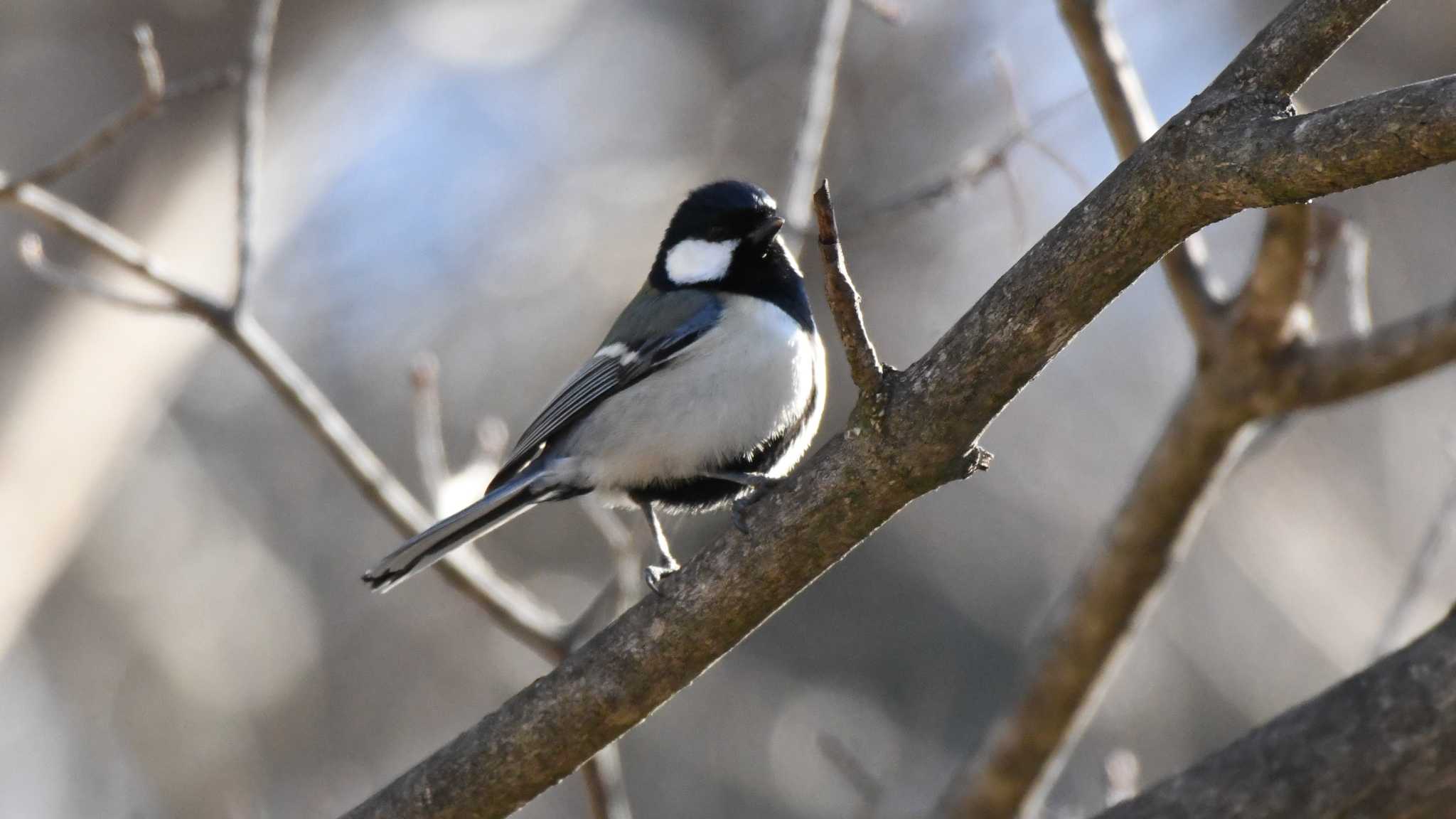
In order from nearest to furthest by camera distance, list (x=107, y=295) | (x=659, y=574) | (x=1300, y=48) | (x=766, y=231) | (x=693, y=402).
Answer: (x=1300, y=48) → (x=659, y=574) → (x=107, y=295) → (x=693, y=402) → (x=766, y=231)

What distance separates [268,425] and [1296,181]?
971cm

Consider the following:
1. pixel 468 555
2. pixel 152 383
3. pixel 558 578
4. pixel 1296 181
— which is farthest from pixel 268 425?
pixel 1296 181

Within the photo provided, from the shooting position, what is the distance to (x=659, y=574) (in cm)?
364

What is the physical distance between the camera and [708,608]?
273cm

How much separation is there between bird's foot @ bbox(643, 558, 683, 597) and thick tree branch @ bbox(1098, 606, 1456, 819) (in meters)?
1.09

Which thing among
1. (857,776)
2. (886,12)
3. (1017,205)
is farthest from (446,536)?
(886,12)

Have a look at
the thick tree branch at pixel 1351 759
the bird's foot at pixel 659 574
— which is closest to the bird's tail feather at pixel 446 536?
the bird's foot at pixel 659 574

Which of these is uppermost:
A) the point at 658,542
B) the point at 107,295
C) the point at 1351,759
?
the point at 107,295

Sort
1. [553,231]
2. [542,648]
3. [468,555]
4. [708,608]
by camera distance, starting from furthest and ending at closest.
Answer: [553,231] < [468,555] < [542,648] < [708,608]

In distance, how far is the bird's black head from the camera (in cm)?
436

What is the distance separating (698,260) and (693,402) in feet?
2.66

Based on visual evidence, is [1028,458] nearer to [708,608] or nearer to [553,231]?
[553,231]

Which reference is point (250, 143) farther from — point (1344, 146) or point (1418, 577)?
point (1418, 577)

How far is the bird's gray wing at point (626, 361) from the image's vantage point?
426 centimetres
